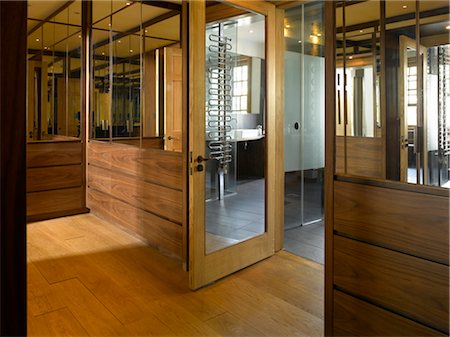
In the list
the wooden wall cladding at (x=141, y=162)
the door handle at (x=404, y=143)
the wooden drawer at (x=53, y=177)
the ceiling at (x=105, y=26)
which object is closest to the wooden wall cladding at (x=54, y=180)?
the wooden drawer at (x=53, y=177)

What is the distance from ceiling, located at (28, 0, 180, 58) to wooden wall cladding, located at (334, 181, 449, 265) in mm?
2179

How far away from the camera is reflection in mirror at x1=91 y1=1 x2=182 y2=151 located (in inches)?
138

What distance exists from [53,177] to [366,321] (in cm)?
427

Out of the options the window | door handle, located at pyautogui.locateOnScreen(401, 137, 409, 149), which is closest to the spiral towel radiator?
the window

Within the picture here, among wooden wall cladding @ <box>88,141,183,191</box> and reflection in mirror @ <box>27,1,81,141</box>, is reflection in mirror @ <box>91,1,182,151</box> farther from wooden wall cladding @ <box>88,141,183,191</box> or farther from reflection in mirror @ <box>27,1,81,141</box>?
reflection in mirror @ <box>27,1,81,141</box>

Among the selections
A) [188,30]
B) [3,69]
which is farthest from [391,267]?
[188,30]

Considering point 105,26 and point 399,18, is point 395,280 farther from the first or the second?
point 105,26

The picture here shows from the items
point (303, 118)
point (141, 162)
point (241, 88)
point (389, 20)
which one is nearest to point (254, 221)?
point (141, 162)

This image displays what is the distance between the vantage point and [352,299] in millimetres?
1947

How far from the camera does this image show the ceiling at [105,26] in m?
3.70

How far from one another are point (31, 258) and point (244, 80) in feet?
11.2

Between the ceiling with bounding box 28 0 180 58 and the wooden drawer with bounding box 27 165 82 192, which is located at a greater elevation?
the ceiling with bounding box 28 0 180 58

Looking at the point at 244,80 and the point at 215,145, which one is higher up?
the point at 244,80

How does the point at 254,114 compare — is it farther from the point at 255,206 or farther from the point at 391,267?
the point at 391,267
